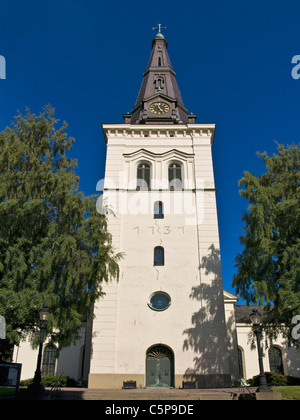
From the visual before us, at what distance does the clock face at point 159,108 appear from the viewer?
2969cm

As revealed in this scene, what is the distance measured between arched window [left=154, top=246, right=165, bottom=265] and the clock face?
12.1 m

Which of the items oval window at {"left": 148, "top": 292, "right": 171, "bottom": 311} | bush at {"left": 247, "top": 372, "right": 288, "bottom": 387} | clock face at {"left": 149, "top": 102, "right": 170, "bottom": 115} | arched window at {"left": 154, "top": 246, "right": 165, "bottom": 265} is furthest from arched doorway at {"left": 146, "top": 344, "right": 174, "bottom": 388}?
clock face at {"left": 149, "top": 102, "right": 170, "bottom": 115}

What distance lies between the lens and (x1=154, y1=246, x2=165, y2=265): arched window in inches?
886

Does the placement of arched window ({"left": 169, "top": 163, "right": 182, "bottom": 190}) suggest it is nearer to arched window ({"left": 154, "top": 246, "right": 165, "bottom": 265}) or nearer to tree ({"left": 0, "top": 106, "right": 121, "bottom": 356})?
arched window ({"left": 154, "top": 246, "right": 165, "bottom": 265})

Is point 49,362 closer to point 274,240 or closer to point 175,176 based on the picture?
point 175,176

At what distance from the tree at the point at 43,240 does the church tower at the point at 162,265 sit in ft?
8.73

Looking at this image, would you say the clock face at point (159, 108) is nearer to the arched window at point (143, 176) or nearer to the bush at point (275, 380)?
the arched window at point (143, 176)

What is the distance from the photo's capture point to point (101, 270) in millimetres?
16203

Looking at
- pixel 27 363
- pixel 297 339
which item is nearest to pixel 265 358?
pixel 297 339

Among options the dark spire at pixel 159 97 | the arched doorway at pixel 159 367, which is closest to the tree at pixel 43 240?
the arched doorway at pixel 159 367

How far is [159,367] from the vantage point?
20188mm

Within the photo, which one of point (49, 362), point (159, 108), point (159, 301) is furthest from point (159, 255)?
point (159, 108)

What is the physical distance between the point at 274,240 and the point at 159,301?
746 centimetres
